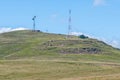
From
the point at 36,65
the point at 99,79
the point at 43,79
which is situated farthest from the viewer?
the point at 36,65

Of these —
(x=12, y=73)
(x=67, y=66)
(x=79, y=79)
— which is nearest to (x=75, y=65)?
(x=67, y=66)

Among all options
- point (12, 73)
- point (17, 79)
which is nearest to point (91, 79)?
point (17, 79)

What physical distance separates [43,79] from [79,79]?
14.5m

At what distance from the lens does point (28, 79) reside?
106 meters

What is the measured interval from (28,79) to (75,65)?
7049cm

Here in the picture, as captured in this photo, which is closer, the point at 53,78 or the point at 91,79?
the point at 91,79

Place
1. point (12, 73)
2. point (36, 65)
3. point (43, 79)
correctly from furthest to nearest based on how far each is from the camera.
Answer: point (36, 65), point (12, 73), point (43, 79)

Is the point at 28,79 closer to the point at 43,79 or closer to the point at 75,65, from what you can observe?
the point at 43,79

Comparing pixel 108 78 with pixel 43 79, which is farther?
pixel 43 79

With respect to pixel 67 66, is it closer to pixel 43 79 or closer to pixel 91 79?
pixel 43 79

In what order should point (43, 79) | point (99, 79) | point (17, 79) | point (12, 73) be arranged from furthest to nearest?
point (12, 73)
point (17, 79)
point (43, 79)
point (99, 79)

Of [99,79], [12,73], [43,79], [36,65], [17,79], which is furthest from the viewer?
[36,65]

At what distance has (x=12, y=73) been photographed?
130375mm

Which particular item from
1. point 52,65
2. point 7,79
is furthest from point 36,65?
point 7,79
